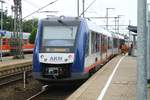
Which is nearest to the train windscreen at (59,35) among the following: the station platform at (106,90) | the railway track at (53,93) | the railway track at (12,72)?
the station platform at (106,90)

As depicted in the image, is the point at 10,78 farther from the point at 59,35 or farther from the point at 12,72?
the point at 59,35

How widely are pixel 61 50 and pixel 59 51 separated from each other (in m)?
0.09

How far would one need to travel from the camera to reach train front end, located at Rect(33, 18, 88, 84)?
Answer: 17.0 meters

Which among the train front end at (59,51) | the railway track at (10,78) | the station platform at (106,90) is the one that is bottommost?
the railway track at (10,78)

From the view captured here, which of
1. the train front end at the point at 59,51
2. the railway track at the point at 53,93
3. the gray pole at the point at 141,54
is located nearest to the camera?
the gray pole at the point at 141,54

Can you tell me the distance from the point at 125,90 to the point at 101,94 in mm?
1456

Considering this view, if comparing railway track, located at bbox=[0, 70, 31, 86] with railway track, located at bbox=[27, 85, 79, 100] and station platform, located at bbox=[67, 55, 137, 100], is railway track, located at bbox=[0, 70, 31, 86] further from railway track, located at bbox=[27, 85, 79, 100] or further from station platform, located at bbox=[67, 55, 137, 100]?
station platform, located at bbox=[67, 55, 137, 100]

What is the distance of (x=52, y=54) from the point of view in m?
17.2

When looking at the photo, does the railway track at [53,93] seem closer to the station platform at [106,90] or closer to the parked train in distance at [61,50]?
the parked train in distance at [61,50]

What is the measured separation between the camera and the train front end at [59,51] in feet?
55.8

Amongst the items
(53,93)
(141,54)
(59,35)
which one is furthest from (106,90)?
(141,54)

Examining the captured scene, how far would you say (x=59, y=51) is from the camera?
56.8ft

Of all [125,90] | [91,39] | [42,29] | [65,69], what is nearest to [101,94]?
[125,90]

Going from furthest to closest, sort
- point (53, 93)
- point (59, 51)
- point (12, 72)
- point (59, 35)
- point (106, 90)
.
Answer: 1. point (12, 72)
2. point (53, 93)
3. point (59, 35)
4. point (59, 51)
5. point (106, 90)
